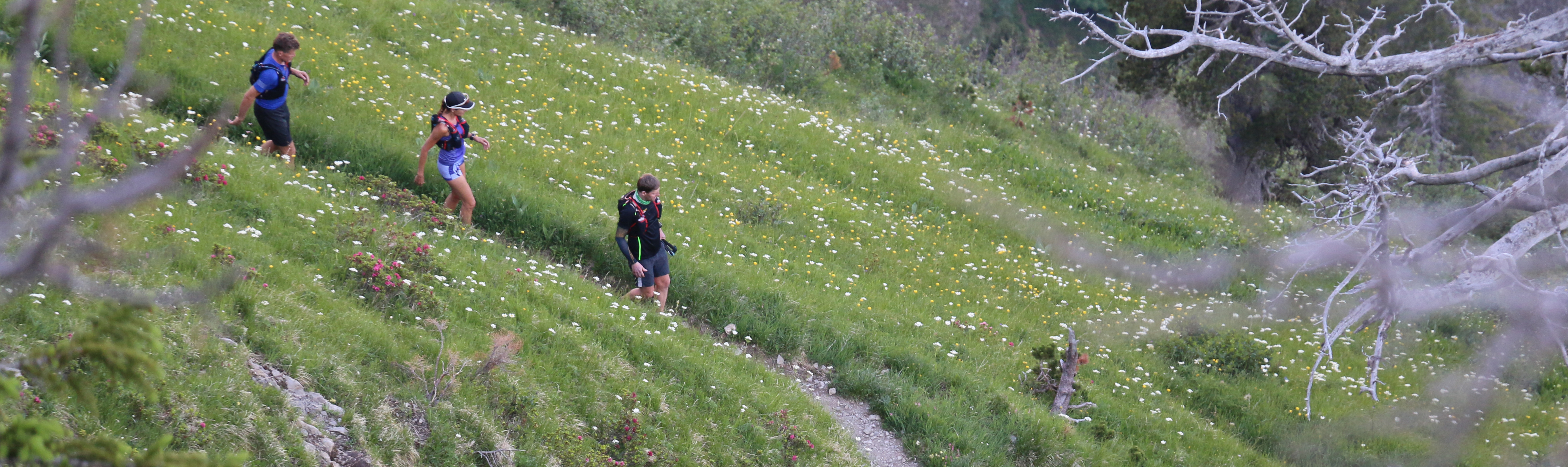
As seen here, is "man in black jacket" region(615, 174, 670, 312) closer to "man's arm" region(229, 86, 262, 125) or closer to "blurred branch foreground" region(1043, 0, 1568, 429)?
"man's arm" region(229, 86, 262, 125)

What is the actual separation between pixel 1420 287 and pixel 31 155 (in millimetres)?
10301

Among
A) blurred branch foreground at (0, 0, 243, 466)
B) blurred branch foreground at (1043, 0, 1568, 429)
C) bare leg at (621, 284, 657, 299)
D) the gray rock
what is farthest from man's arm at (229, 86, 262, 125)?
blurred branch foreground at (1043, 0, 1568, 429)

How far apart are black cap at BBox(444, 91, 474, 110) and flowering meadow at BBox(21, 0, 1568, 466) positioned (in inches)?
42.2

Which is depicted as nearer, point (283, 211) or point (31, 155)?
point (31, 155)

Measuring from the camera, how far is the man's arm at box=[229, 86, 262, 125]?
30.0ft

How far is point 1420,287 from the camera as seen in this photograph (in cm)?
923

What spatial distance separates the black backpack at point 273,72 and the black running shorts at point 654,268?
12.4ft

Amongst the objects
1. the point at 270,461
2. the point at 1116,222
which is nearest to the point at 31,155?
the point at 270,461

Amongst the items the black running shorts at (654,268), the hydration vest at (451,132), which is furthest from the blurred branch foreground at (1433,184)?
the hydration vest at (451,132)

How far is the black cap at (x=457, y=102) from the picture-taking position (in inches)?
352

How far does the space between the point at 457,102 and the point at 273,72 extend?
69.9 inches

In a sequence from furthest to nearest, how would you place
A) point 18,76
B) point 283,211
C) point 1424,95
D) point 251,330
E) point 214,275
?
1. point 1424,95
2. point 283,211
3. point 214,275
4. point 251,330
5. point 18,76

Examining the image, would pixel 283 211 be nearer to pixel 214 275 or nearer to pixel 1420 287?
pixel 214 275

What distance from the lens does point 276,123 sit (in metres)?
9.51
